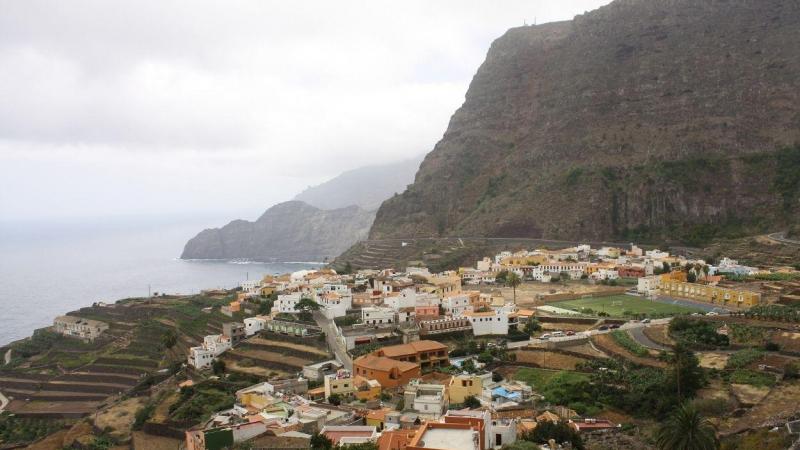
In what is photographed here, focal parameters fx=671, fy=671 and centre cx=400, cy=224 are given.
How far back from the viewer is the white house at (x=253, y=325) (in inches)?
1705

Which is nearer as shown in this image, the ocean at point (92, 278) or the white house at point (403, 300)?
Result: the white house at point (403, 300)

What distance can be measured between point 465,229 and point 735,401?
2703 inches

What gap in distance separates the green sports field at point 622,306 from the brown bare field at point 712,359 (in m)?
10.6

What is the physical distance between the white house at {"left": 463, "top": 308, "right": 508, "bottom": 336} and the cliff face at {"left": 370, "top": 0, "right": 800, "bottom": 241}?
48037 mm

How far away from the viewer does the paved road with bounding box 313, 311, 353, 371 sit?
35688 millimetres

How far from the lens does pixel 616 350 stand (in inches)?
1315

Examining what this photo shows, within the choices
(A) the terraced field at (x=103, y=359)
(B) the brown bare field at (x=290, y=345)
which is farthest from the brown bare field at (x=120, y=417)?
(B) the brown bare field at (x=290, y=345)

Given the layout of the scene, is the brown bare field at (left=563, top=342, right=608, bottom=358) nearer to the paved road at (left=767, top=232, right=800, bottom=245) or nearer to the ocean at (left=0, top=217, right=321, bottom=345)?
the paved road at (left=767, top=232, right=800, bottom=245)

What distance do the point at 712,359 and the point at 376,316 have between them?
18.8 meters

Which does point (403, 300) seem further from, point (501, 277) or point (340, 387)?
point (501, 277)

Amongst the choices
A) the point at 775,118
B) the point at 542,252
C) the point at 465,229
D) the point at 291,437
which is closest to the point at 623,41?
the point at 775,118

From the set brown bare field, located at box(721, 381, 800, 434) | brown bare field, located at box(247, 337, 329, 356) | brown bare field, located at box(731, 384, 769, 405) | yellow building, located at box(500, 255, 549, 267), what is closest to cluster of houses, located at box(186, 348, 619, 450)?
brown bare field, located at box(247, 337, 329, 356)

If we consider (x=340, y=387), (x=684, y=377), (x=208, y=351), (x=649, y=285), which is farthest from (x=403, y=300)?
(x=684, y=377)

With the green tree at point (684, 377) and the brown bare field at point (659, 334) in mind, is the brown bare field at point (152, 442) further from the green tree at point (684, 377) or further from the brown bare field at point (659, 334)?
the brown bare field at point (659, 334)
